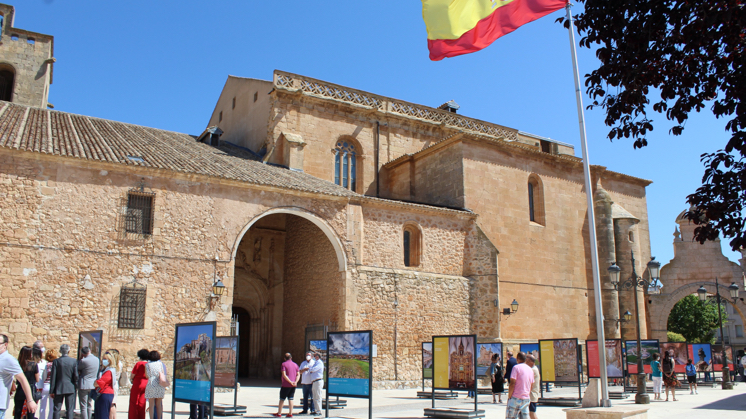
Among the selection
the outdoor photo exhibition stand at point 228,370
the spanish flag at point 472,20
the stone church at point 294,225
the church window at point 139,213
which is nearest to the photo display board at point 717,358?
the stone church at point 294,225

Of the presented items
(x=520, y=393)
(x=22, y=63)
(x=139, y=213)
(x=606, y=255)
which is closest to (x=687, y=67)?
(x=520, y=393)

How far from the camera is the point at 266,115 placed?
24.2 m

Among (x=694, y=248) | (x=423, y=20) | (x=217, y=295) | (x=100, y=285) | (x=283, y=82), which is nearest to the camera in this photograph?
(x=423, y=20)

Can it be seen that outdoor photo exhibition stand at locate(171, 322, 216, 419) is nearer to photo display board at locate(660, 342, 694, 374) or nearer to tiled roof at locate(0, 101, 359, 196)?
tiled roof at locate(0, 101, 359, 196)

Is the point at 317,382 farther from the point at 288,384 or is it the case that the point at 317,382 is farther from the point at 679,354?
the point at 679,354

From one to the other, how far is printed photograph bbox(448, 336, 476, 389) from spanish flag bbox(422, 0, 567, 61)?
6.58m

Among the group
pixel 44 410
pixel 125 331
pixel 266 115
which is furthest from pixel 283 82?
pixel 44 410

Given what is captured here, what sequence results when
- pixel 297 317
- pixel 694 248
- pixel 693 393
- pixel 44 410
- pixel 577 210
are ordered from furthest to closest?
pixel 694 248 < pixel 577 210 < pixel 297 317 < pixel 693 393 < pixel 44 410

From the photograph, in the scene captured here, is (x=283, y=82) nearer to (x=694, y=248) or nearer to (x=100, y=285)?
(x=100, y=285)

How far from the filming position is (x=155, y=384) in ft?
28.4

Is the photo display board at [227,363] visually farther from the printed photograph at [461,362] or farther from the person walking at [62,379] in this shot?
the printed photograph at [461,362]

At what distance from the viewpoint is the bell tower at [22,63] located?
25688mm

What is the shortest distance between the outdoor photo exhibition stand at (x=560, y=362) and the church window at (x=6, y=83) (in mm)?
23806

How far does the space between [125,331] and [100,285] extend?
1377mm
